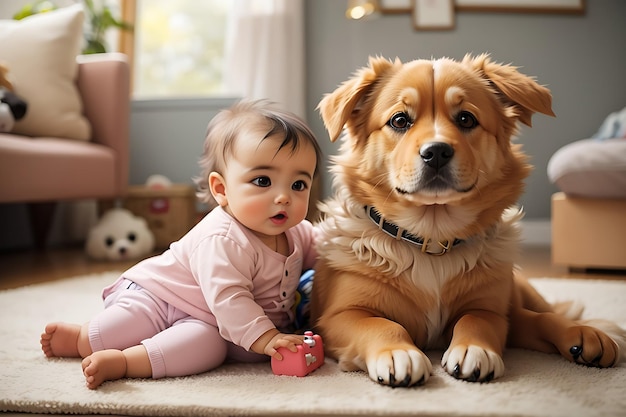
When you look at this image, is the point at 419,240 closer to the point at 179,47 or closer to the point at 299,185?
the point at 299,185

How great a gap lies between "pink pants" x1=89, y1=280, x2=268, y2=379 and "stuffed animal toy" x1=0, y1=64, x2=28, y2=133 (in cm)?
161

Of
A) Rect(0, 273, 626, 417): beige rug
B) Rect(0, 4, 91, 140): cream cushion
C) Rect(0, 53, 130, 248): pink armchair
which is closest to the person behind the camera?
Rect(0, 273, 626, 417): beige rug

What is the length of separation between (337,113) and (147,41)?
392cm

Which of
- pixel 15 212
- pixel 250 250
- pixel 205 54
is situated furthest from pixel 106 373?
pixel 205 54

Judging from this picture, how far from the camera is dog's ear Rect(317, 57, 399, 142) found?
4.63 feet

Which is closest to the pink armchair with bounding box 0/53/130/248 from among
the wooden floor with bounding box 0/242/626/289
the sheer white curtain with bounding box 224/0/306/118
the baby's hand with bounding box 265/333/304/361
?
the wooden floor with bounding box 0/242/626/289

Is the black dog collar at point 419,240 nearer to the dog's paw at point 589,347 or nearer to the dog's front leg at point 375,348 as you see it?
the dog's front leg at point 375,348

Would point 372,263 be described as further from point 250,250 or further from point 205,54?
point 205,54

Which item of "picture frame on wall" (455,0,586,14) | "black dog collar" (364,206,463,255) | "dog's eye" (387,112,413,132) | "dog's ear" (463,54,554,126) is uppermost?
"picture frame on wall" (455,0,586,14)

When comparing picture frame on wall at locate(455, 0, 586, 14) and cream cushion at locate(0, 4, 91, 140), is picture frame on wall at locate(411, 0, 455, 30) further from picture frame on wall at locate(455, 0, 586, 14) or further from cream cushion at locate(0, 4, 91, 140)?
cream cushion at locate(0, 4, 91, 140)

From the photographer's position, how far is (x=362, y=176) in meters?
1.43

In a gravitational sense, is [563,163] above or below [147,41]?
below

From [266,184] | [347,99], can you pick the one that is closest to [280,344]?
[266,184]

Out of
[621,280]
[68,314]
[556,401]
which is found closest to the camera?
[556,401]
